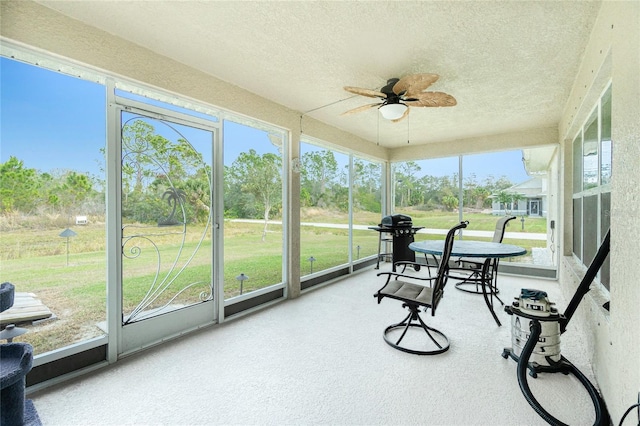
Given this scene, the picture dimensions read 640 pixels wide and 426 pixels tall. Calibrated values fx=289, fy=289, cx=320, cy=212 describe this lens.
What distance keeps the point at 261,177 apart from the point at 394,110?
193 centimetres

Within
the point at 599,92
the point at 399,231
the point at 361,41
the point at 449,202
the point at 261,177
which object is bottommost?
the point at 399,231

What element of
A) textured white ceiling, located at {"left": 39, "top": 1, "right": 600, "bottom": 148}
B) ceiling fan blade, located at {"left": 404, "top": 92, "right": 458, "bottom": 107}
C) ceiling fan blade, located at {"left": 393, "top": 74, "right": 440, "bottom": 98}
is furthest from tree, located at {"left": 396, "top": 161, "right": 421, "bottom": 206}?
ceiling fan blade, located at {"left": 393, "top": 74, "right": 440, "bottom": 98}

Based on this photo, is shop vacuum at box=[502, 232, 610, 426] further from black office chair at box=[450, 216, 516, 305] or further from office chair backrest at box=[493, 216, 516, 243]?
office chair backrest at box=[493, 216, 516, 243]

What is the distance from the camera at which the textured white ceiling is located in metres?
1.99

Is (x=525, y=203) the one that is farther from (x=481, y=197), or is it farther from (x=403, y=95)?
(x=403, y=95)

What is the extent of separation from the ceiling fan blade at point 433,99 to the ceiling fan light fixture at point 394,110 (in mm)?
102

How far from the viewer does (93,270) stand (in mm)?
2445

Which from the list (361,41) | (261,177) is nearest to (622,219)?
(361,41)

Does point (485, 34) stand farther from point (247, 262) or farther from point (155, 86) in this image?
point (247, 262)

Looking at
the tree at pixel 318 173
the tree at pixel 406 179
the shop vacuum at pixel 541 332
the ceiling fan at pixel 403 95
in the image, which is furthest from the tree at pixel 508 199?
the shop vacuum at pixel 541 332

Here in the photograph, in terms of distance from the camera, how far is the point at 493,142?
5.44 metres

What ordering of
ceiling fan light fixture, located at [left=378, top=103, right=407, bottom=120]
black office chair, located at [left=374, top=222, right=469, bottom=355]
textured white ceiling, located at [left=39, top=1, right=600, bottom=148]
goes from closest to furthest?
textured white ceiling, located at [left=39, top=1, right=600, bottom=148]
black office chair, located at [left=374, top=222, right=469, bottom=355]
ceiling fan light fixture, located at [left=378, top=103, right=407, bottom=120]

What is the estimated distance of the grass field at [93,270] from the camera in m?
2.13

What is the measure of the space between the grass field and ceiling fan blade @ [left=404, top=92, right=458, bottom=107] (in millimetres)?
2373
